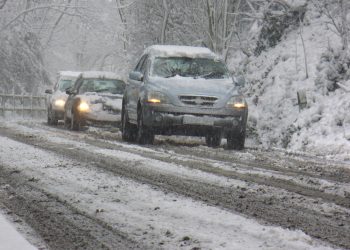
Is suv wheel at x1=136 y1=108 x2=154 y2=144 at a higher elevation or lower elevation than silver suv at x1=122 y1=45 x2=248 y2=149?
lower

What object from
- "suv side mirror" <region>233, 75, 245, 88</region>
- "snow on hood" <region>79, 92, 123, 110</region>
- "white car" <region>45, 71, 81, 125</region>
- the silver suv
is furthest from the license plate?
"white car" <region>45, 71, 81, 125</region>

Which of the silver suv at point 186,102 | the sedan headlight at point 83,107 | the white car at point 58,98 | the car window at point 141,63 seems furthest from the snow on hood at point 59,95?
the silver suv at point 186,102

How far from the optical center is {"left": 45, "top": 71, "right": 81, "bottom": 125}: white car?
2491 cm

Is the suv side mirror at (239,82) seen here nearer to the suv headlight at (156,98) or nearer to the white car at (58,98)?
the suv headlight at (156,98)

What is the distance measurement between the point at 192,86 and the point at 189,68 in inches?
43.3

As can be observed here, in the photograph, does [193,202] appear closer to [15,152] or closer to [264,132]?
[15,152]

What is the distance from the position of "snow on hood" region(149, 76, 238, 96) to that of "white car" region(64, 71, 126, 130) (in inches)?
201

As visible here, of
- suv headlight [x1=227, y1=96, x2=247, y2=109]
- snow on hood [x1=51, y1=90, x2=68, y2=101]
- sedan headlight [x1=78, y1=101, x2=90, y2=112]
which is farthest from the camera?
snow on hood [x1=51, y1=90, x2=68, y2=101]

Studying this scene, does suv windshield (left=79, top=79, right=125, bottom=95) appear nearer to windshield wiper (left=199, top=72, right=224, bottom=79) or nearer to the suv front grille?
windshield wiper (left=199, top=72, right=224, bottom=79)

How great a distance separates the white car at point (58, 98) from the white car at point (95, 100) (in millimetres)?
4132

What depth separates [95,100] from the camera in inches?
749

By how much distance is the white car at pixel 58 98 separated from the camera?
981 inches

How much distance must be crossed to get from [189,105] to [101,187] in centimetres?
641

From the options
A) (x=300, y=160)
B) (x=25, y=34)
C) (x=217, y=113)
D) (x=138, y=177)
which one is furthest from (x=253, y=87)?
(x=25, y=34)
